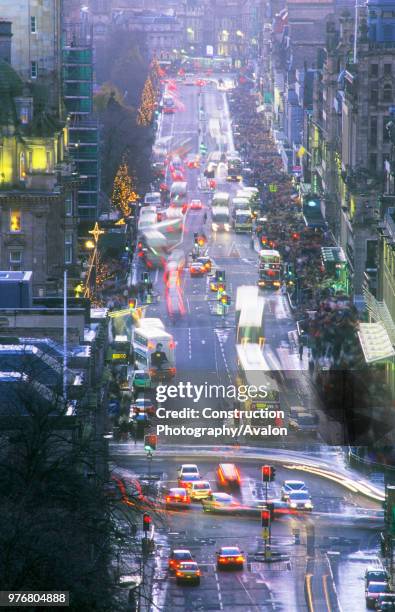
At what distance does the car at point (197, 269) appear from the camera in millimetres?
186875

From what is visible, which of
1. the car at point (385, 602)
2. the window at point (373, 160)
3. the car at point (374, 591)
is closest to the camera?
the car at point (385, 602)

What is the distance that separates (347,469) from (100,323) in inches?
650

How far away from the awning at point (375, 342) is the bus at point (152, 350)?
959 centimetres

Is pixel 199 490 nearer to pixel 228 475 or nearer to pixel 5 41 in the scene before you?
pixel 228 475

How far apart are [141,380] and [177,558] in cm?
3846

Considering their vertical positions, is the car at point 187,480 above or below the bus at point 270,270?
above

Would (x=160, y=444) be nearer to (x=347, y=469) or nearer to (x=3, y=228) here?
(x=347, y=469)

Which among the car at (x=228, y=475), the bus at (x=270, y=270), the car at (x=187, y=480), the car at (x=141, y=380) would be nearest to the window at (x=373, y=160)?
→ the bus at (x=270, y=270)

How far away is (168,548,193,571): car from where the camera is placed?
95.2 meters

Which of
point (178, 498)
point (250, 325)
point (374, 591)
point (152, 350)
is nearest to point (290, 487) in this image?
point (178, 498)

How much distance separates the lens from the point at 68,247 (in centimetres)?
15850

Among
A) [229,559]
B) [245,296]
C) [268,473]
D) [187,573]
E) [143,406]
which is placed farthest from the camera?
[245,296]

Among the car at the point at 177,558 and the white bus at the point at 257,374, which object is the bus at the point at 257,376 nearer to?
the white bus at the point at 257,374

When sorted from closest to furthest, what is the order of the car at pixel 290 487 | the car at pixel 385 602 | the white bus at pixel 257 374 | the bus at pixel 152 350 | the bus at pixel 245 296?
1. the car at pixel 385 602
2. the car at pixel 290 487
3. the white bus at pixel 257 374
4. the bus at pixel 152 350
5. the bus at pixel 245 296
